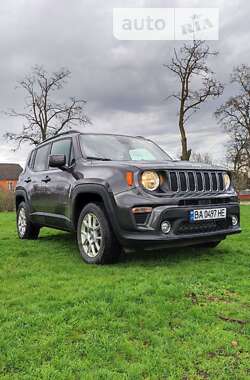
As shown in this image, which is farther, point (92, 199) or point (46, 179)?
point (46, 179)

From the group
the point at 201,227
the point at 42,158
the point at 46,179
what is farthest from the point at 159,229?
the point at 42,158

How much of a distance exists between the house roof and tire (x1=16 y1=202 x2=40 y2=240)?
70.0 m

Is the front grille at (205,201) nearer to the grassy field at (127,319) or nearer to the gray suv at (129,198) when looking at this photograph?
the gray suv at (129,198)

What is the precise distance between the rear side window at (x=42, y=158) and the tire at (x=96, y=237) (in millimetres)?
1888

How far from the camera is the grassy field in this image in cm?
243

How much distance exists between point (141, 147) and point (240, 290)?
10.1ft

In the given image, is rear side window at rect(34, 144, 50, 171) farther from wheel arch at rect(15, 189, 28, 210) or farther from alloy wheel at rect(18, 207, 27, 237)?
alloy wheel at rect(18, 207, 27, 237)

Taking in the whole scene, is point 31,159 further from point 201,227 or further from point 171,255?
point 201,227

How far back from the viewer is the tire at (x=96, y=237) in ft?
15.9

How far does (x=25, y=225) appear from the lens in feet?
24.8

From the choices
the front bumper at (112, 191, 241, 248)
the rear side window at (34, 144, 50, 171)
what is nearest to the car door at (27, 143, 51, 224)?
the rear side window at (34, 144, 50, 171)

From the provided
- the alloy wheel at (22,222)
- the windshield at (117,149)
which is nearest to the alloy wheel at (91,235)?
the windshield at (117,149)

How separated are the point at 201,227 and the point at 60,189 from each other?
2.20m

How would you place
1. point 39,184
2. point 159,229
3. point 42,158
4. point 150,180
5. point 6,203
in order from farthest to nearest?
point 6,203 < point 42,158 < point 39,184 < point 150,180 < point 159,229
